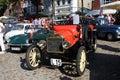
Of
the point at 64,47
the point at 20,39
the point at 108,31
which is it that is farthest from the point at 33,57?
the point at 108,31

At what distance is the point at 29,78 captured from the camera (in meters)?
9.63

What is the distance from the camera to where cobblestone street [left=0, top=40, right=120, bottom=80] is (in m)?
9.61

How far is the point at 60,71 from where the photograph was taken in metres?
10.4

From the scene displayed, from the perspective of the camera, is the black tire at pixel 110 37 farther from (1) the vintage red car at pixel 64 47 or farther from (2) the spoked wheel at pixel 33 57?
(2) the spoked wheel at pixel 33 57

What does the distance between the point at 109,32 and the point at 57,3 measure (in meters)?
48.2

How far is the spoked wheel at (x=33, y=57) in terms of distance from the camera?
10.4 metres

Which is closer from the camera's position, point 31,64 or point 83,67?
point 83,67

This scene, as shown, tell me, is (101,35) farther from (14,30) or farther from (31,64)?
(31,64)

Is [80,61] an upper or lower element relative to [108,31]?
upper

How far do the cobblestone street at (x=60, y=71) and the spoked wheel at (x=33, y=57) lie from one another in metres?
0.21

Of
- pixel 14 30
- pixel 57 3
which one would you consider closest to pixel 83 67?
pixel 14 30

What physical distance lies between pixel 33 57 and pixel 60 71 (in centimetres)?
116

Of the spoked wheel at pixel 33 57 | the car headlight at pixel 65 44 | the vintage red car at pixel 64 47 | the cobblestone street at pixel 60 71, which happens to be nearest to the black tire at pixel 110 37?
the cobblestone street at pixel 60 71

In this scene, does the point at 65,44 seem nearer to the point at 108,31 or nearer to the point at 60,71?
the point at 60,71
